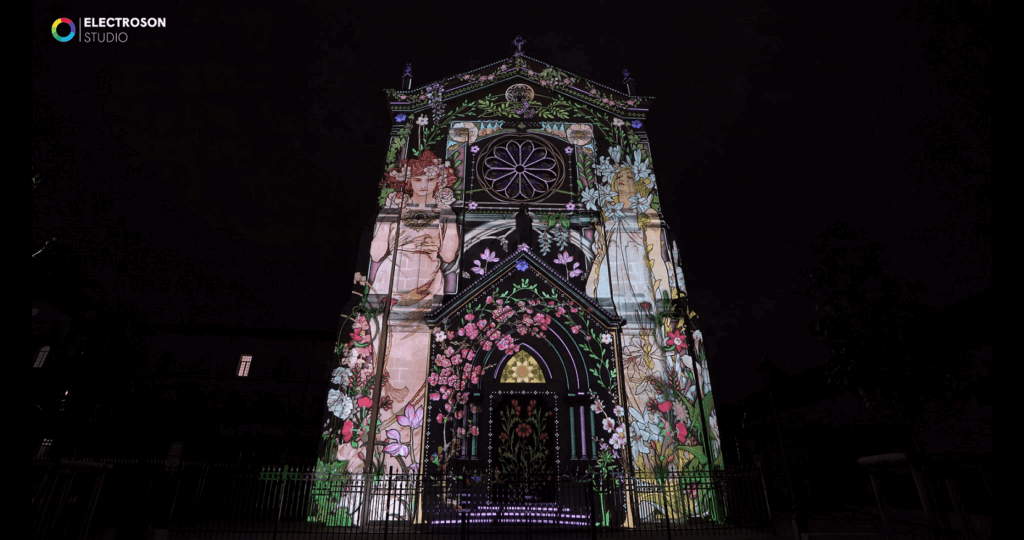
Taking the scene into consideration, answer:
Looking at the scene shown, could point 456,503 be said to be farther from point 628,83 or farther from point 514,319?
point 628,83

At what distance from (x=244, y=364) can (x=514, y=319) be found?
93.2 feet

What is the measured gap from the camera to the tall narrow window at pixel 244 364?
35.7 metres

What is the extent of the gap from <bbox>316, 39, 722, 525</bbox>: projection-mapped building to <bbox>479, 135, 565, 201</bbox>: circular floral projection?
0.23 feet

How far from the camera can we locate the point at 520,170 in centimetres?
2027

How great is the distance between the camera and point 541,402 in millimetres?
15469

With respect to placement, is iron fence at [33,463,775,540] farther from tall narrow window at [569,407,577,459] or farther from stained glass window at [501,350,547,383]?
stained glass window at [501,350,547,383]

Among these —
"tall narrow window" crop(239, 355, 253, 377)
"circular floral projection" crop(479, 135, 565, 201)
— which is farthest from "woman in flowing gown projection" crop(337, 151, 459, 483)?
"tall narrow window" crop(239, 355, 253, 377)

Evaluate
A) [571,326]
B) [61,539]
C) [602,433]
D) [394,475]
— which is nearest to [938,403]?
[602,433]

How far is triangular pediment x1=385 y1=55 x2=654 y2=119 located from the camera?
846 inches

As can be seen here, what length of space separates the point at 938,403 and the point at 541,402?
31.8 ft

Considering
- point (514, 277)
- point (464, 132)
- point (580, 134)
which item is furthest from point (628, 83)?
point (514, 277)

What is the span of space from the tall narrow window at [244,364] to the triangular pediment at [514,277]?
26.4 meters

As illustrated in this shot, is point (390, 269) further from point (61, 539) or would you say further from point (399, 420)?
point (61, 539)

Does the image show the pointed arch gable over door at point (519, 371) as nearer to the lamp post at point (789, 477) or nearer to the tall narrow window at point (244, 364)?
the lamp post at point (789, 477)
